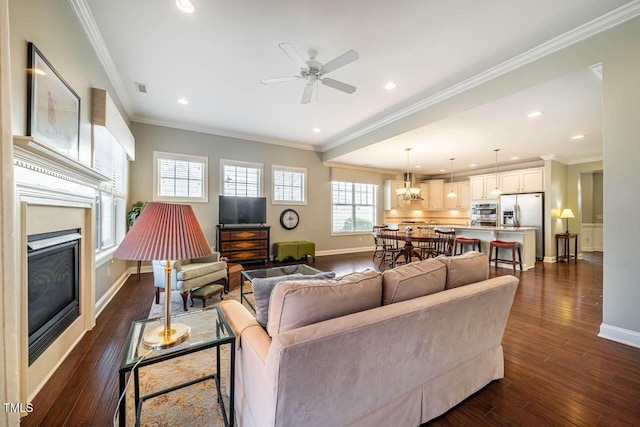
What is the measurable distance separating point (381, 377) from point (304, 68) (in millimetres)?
3173

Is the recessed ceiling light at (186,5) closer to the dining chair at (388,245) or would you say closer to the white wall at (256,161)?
the white wall at (256,161)

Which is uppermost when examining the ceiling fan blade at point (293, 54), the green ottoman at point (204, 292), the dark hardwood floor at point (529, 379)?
the ceiling fan blade at point (293, 54)

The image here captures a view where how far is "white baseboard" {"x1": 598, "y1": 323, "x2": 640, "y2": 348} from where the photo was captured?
85.9 inches

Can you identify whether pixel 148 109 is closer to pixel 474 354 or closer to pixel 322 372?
pixel 322 372

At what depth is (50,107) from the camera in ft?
6.08

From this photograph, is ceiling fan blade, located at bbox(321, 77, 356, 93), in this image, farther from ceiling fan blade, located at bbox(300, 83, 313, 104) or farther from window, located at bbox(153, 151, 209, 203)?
window, located at bbox(153, 151, 209, 203)

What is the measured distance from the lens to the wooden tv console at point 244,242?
17.5 feet

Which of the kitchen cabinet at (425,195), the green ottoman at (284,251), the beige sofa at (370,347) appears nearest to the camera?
the beige sofa at (370,347)

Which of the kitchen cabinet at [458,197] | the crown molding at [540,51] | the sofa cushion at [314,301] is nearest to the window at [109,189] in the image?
the sofa cushion at [314,301]

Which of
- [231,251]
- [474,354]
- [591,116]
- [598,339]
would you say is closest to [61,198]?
[474,354]

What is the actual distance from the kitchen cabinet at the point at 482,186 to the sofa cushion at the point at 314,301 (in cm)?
783

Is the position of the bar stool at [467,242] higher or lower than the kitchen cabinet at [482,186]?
lower

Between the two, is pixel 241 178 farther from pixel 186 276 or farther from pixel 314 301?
pixel 314 301

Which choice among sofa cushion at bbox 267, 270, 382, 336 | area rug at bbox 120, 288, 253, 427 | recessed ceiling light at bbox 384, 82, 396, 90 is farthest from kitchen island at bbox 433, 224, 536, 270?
area rug at bbox 120, 288, 253, 427
